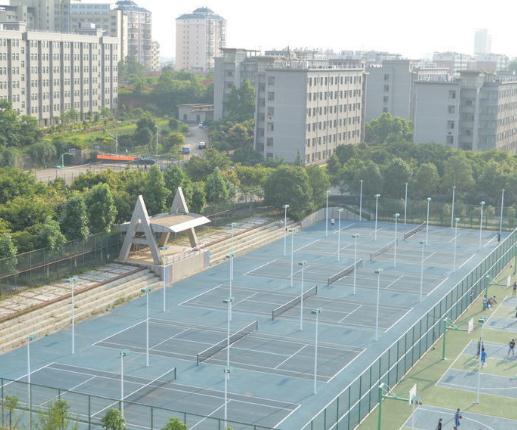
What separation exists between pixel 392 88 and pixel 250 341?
91716mm

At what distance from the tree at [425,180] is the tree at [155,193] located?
1109 inches

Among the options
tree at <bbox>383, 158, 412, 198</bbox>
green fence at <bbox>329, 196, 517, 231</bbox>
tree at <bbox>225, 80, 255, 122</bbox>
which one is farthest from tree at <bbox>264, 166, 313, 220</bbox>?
tree at <bbox>225, 80, 255, 122</bbox>

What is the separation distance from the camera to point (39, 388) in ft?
122

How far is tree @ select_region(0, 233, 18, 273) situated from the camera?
156 ft

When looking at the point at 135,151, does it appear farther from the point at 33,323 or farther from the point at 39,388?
the point at 39,388

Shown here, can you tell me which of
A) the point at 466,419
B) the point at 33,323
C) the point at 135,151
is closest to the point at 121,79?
the point at 135,151

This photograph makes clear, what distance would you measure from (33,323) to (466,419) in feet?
70.6

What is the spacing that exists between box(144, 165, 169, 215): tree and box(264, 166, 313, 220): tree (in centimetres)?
1418

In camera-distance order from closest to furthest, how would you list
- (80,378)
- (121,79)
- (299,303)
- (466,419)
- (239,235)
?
1. (466,419)
2. (80,378)
3. (299,303)
4. (239,235)
5. (121,79)

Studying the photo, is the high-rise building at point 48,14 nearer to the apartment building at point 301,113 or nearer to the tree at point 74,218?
the apartment building at point 301,113

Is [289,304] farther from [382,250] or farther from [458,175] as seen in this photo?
[458,175]

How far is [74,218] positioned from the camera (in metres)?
54.2

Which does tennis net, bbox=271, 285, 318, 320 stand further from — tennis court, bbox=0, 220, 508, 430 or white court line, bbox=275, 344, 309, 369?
white court line, bbox=275, 344, 309, 369

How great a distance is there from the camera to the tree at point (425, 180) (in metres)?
82.9
